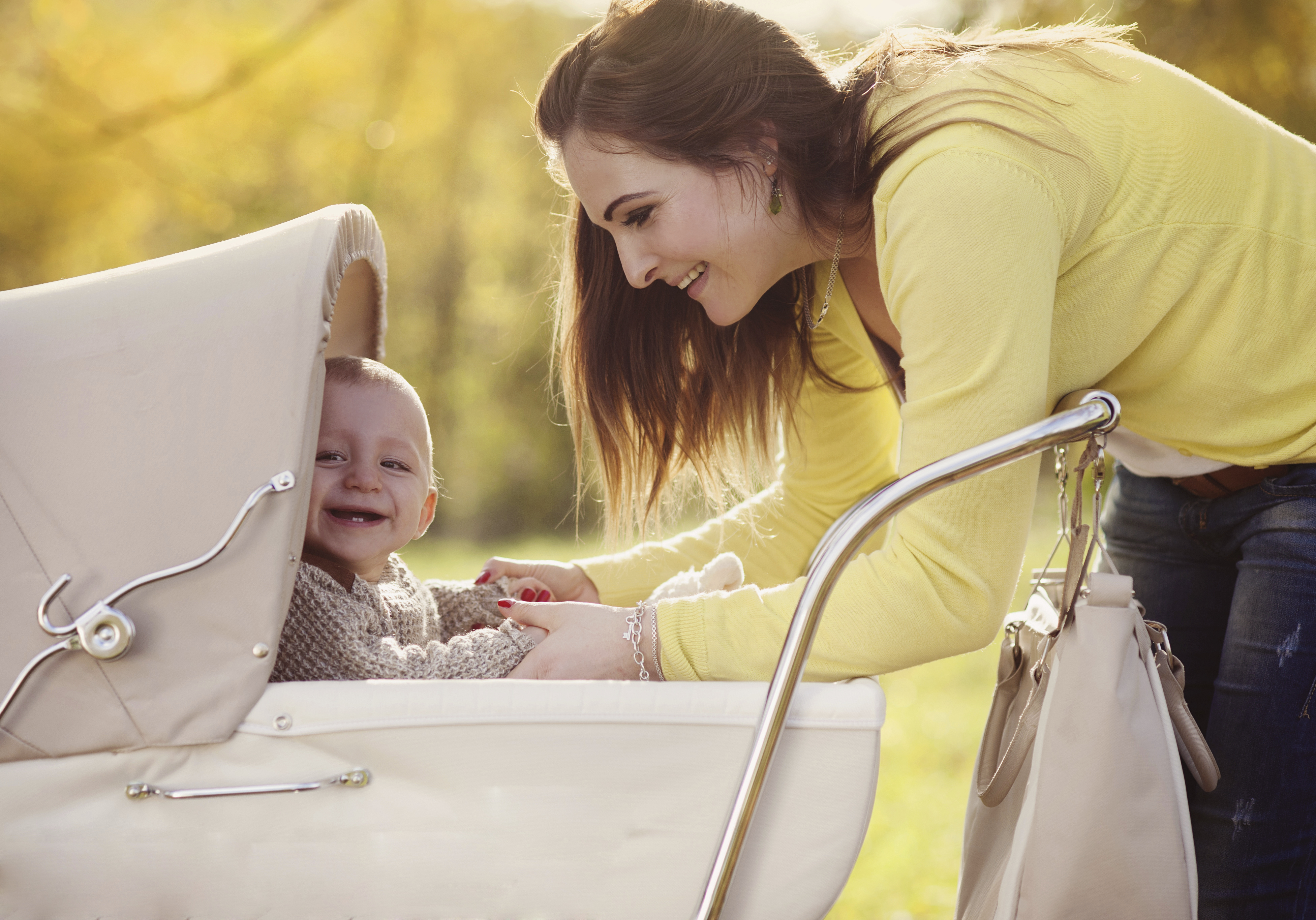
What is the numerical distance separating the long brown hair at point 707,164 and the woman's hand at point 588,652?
1.75 ft

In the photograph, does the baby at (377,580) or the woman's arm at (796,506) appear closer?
the baby at (377,580)

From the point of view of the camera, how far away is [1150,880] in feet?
3.29

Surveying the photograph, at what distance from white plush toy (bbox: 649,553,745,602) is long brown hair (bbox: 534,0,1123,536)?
221 millimetres

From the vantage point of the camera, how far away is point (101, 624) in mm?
1020

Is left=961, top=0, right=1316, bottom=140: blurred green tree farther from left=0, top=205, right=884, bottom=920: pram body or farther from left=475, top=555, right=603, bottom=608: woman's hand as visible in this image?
left=0, top=205, right=884, bottom=920: pram body

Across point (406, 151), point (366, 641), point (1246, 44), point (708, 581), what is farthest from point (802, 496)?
point (406, 151)

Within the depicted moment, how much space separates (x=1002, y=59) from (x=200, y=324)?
0.96 metres

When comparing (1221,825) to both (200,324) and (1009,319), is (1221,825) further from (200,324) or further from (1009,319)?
(200,324)

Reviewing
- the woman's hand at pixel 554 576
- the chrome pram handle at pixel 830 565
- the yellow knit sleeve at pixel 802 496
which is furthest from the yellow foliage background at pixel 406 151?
the chrome pram handle at pixel 830 565

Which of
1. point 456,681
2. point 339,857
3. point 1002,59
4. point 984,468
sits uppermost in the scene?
point 1002,59

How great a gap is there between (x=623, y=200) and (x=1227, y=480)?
0.86 m

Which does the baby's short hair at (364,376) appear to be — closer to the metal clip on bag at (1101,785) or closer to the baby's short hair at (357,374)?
the baby's short hair at (357,374)

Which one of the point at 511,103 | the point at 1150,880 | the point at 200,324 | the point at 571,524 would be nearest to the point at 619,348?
the point at 200,324

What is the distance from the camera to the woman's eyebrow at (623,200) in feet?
4.24
